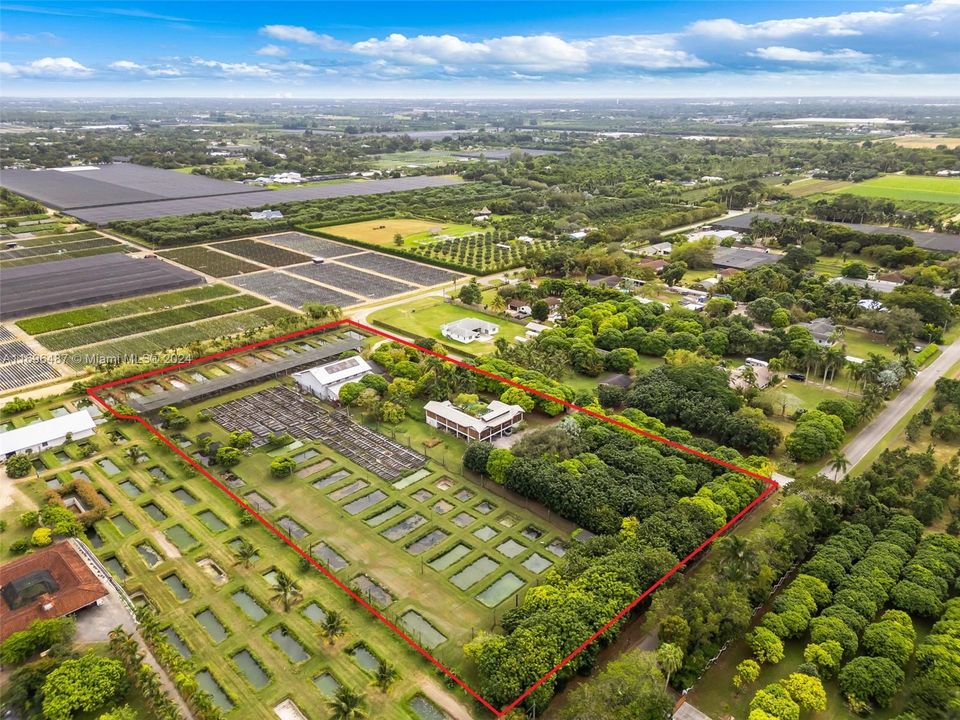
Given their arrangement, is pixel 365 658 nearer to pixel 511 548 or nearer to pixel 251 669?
pixel 251 669

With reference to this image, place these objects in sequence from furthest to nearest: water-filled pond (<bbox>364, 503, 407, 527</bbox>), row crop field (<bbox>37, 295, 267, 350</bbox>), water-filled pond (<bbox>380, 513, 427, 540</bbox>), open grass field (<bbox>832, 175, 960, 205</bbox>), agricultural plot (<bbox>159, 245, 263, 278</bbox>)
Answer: open grass field (<bbox>832, 175, 960, 205</bbox>), agricultural plot (<bbox>159, 245, 263, 278</bbox>), row crop field (<bbox>37, 295, 267, 350</bbox>), water-filled pond (<bbox>364, 503, 407, 527</bbox>), water-filled pond (<bbox>380, 513, 427, 540</bbox>)

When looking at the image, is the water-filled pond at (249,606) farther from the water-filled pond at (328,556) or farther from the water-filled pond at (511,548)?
the water-filled pond at (511,548)

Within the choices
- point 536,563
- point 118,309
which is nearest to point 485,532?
point 536,563

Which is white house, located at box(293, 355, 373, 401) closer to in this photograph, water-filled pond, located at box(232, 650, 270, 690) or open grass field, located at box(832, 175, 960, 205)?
water-filled pond, located at box(232, 650, 270, 690)

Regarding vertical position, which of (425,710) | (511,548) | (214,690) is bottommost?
(425,710)

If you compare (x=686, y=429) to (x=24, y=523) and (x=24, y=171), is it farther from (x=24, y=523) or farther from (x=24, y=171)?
(x=24, y=171)

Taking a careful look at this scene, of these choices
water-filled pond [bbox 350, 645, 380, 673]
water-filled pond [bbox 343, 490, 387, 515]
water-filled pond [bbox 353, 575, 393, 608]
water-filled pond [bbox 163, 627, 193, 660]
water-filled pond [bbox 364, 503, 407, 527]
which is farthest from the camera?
water-filled pond [bbox 343, 490, 387, 515]

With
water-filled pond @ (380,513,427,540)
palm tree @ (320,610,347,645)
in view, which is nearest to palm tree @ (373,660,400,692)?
palm tree @ (320,610,347,645)
